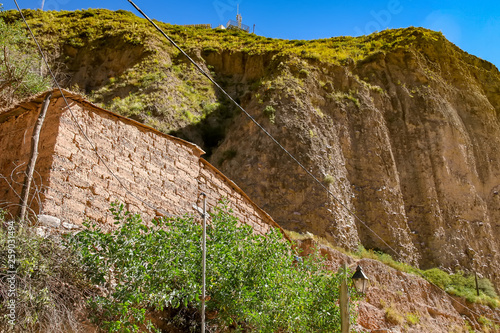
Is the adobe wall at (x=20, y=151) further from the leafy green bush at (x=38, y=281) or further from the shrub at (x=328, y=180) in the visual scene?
the shrub at (x=328, y=180)

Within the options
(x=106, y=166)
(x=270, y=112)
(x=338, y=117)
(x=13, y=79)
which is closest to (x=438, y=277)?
(x=338, y=117)

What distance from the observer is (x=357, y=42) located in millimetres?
24812

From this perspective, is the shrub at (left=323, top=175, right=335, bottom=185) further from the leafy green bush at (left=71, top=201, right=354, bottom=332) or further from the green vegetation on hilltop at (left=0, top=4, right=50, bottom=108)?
the green vegetation on hilltop at (left=0, top=4, right=50, bottom=108)

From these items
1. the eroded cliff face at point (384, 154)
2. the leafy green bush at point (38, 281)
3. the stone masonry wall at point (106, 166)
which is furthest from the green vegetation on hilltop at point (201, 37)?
A: the leafy green bush at point (38, 281)

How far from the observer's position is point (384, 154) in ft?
63.1

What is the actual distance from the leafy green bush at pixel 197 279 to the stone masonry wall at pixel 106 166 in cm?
61

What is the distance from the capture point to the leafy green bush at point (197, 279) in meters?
5.73

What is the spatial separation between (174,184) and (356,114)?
13333mm

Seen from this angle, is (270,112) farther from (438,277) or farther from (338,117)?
(438,277)

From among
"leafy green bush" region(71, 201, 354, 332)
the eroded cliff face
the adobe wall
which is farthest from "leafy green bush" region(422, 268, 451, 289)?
the adobe wall

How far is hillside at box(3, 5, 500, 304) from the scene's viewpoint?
16.8m

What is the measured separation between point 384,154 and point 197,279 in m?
14.3

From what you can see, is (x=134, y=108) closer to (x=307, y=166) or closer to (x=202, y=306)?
(x=307, y=166)

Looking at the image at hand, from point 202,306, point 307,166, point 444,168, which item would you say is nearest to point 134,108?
point 307,166
